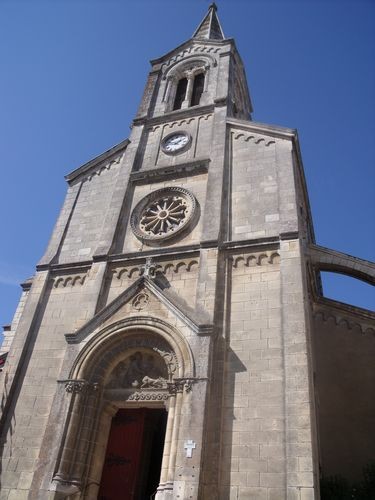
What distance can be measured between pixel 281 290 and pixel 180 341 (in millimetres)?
2885

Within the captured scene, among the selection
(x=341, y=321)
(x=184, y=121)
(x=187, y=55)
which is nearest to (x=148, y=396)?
(x=341, y=321)

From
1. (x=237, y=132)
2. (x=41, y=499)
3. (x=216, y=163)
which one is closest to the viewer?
(x=41, y=499)

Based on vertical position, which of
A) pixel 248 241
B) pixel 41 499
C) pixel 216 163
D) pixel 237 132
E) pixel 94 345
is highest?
pixel 237 132

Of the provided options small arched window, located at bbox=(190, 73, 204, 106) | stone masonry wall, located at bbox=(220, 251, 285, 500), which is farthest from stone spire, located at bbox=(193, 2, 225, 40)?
stone masonry wall, located at bbox=(220, 251, 285, 500)

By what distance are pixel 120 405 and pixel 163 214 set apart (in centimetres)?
625

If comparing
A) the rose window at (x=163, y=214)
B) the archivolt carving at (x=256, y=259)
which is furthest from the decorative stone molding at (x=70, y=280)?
the archivolt carving at (x=256, y=259)

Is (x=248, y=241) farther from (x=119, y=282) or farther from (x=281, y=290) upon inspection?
(x=119, y=282)

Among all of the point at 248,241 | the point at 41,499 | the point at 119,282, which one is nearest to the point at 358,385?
the point at 248,241

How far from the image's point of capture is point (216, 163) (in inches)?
566

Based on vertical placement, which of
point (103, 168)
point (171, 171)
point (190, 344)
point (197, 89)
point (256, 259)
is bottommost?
point (190, 344)

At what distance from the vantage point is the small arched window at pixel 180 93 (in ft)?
63.3

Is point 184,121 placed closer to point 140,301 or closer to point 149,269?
point 149,269

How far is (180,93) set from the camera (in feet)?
65.6

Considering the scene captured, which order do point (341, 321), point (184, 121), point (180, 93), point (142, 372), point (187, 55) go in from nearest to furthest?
point (142, 372), point (341, 321), point (184, 121), point (180, 93), point (187, 55)
